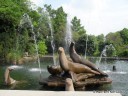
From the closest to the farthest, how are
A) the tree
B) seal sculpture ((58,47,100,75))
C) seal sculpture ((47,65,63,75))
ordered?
seal sculpture ((58,47,100,75)), seal sculpture ((47,65,63,75)), the tree

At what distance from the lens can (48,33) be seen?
5394 centimetres

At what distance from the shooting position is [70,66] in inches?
552

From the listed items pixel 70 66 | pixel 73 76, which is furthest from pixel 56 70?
pixel 73 76

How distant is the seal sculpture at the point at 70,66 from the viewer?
537 inches

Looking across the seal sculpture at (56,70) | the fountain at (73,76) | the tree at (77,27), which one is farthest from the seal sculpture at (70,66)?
the tree at (77,27)

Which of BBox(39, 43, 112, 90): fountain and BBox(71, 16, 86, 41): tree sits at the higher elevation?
BBox(71, 16, 86, 41): tree

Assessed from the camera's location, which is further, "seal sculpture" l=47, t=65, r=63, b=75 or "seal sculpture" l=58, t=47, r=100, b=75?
"seal sculpture" l=47, t=65, r=63, b=75

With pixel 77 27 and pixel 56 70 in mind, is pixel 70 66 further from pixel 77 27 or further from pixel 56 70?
pixel 77 27

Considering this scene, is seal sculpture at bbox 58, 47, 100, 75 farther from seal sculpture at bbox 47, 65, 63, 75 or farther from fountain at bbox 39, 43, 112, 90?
seal sculpture at bbox 47, 65, 63, 75

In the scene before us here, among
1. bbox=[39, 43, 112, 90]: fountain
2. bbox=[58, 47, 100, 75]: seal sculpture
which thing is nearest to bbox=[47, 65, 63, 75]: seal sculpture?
bbox=[39, 43, 112, 90]: fountain

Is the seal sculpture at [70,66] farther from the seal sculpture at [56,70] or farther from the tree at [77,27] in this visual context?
the tree at [77,27]

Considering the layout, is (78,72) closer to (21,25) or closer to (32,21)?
(21,25)

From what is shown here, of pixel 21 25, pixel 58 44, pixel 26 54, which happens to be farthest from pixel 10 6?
pixel 58 44

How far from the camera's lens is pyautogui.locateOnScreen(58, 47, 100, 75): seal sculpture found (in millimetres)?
13648
